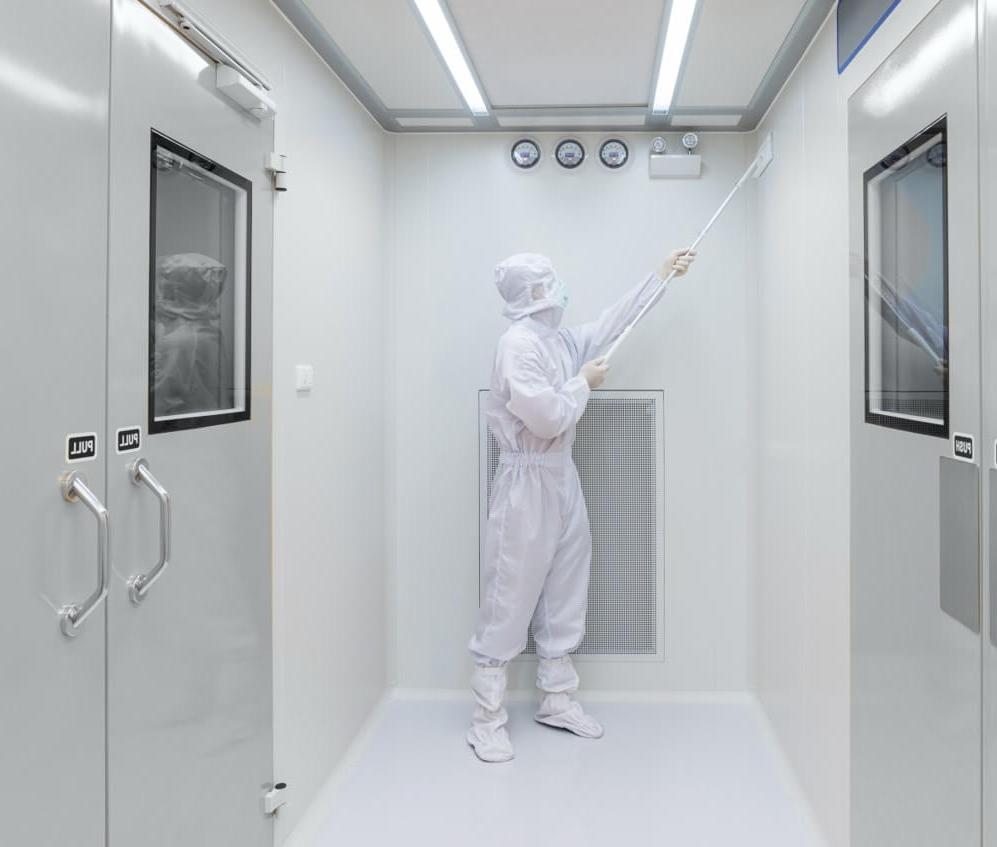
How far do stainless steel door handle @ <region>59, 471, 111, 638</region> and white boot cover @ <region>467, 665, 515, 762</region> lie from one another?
179 centimetres

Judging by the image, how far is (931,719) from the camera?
146 centimetres

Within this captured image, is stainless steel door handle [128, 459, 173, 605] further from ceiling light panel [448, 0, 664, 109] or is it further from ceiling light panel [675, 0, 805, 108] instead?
ceiling light panel [675, 0, 805, 108]

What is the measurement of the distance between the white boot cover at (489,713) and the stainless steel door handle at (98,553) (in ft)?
5.88

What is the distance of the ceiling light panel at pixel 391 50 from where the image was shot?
209cm

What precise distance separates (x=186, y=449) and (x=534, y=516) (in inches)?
56.0

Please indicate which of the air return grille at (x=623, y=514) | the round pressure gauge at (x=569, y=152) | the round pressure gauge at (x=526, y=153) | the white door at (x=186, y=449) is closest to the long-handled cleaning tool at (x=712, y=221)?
the air return grille at (x=623, y=514)

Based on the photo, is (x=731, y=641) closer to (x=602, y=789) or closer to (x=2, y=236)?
(x=602, y=789)

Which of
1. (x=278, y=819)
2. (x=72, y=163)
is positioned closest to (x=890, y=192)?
(x=72, y=163)

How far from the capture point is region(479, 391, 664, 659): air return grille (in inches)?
123

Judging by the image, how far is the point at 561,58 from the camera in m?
2.42

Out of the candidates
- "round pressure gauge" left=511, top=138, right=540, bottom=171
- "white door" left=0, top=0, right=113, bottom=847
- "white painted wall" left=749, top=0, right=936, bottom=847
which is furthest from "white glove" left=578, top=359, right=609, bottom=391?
"white door" left=0, top=0, right=113, bottom=847

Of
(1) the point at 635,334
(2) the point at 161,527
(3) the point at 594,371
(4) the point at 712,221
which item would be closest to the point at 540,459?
(3) the point at 594,371

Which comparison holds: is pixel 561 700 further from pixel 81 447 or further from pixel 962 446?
pixel 81 447

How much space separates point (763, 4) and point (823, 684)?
193 cm
